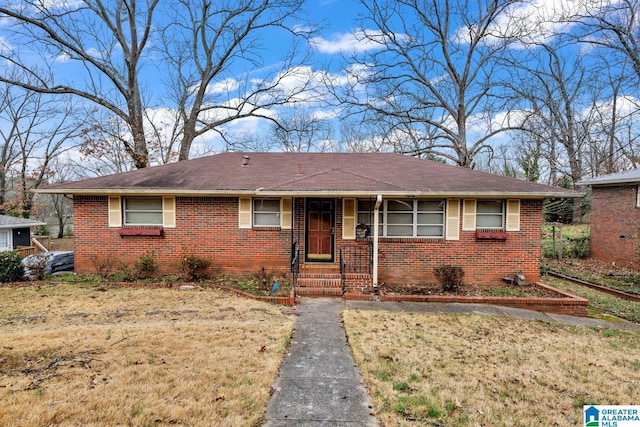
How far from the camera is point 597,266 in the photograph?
14.4m

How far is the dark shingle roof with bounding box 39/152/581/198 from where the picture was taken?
917 centimetres

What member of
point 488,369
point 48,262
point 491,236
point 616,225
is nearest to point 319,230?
point 491,236

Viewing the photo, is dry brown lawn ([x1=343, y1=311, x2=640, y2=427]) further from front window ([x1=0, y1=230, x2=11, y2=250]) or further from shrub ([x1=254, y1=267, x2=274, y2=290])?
front window ([x1=0, y1=230, x2=11, y2=250])

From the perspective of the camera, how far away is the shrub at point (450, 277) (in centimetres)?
906

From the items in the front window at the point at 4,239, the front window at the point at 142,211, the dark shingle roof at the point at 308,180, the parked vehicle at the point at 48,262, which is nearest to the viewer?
the dark shingle roof at the point at 308,180

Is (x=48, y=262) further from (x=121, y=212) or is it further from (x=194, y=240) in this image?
(x=194, y=240)

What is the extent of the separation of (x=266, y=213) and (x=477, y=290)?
640cm

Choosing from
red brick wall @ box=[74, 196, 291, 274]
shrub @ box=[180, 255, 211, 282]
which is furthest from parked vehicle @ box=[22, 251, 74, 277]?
shrub @ box=[180, 255, 211, 282]

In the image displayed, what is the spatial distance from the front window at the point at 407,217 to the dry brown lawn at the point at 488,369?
136 inches

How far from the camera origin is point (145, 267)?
984 centimetres

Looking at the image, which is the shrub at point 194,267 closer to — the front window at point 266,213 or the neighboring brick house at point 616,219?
the front window at point 266,213

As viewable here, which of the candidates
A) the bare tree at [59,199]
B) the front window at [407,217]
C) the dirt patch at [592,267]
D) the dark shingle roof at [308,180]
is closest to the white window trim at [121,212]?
the dark shingle roof at [308,180]

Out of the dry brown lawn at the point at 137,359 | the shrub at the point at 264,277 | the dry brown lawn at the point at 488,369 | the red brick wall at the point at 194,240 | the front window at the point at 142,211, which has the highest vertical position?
the front window at the point at 142,211

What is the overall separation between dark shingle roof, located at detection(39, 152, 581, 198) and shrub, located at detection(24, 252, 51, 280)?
82.5 inches
